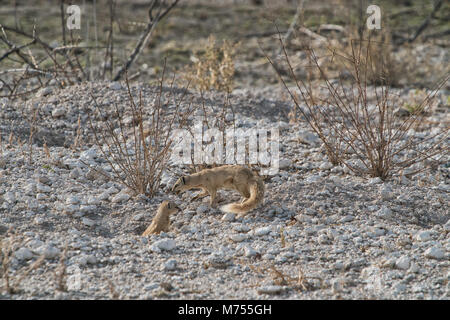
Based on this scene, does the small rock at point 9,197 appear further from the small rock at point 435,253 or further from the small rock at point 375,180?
the small rock at point 435,253

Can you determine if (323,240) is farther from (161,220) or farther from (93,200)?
(93,200)

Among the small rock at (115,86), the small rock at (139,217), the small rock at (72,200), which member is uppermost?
the small rock at (115,86)

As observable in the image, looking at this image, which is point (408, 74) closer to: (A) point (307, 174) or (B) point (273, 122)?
(B) point (273, 122)

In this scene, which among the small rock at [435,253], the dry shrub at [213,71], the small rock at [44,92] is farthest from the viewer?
the dry shrub at [213,71]

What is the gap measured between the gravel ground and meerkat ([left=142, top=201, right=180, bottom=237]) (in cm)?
12

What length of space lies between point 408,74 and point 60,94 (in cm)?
508

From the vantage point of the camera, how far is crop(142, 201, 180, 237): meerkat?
438 centimetres

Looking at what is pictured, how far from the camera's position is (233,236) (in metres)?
4.28

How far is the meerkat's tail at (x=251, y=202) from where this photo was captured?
15.1 ft

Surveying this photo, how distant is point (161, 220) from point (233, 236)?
54 cm

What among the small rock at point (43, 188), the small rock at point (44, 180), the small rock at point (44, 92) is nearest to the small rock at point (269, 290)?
the small rock at point (43, 188)

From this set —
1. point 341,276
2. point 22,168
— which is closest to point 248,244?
point 341,276

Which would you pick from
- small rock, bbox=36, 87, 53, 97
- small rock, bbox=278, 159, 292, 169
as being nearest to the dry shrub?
small rock, bbox=36, 87, 53, 97

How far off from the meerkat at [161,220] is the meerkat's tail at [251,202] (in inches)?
16.7
